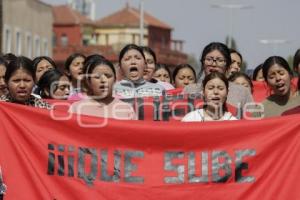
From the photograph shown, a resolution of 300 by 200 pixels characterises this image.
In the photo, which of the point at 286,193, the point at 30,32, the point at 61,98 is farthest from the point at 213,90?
the point at 30,32

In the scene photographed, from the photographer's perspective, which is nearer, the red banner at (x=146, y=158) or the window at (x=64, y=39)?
the red banner at (x=146, y=158)

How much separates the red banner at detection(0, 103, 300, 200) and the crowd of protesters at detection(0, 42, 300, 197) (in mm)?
414

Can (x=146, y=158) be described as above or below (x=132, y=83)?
below

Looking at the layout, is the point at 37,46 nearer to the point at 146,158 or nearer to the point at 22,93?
the point at 22,93

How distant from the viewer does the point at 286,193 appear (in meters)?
8.95

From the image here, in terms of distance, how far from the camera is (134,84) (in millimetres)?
11094

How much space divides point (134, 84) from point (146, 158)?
2.05 m

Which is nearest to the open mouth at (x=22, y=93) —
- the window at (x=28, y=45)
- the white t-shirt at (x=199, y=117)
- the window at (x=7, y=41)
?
the white t-shirt at (x=199, y=117)

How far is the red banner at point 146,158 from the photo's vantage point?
9.00 m

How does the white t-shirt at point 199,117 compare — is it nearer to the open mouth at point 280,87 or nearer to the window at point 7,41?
the open mouth at point 280,87

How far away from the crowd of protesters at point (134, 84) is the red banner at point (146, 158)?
414 mm

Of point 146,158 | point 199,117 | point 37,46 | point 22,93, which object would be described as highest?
point 37,46

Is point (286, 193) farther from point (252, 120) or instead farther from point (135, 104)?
point (135, 104)

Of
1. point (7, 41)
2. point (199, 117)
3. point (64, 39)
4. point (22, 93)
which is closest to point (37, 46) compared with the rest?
point (7, 41)
